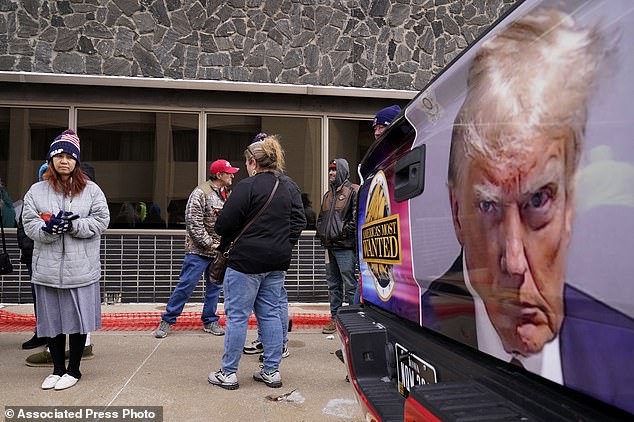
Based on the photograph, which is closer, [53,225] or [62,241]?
[53,225]

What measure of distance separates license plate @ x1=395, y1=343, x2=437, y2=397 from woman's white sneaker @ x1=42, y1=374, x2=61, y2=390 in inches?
111

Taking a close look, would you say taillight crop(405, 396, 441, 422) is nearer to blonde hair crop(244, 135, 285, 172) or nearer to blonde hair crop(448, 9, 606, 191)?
blonde hair crop(448, 9, 606, 191)

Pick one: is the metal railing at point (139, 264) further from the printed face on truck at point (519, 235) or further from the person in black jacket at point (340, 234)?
the printed face on truck at point (519, 235)

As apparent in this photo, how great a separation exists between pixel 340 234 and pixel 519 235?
382 centimetres

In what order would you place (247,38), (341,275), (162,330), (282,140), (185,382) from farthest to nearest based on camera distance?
(282,140) → (247,38) → (162,330) → (341,275) → (185,382)

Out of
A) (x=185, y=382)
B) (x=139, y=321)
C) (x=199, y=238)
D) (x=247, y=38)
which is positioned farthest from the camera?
(x=247, y=38)

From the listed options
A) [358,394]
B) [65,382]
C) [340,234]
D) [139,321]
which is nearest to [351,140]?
[340,234]

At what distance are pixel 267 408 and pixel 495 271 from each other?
102 inches

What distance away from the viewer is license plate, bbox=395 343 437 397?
6.45 feet

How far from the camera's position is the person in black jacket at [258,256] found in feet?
12.8

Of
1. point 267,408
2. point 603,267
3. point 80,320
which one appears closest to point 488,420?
point 603,267

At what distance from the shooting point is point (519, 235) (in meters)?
1.40

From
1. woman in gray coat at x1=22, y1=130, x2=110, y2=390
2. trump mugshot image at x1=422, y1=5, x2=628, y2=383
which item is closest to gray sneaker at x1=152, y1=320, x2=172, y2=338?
woman in gray coat at x1=22, y1=130, x2=110, y2=390

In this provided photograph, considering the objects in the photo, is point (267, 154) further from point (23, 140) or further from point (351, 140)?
point (23, 140)
